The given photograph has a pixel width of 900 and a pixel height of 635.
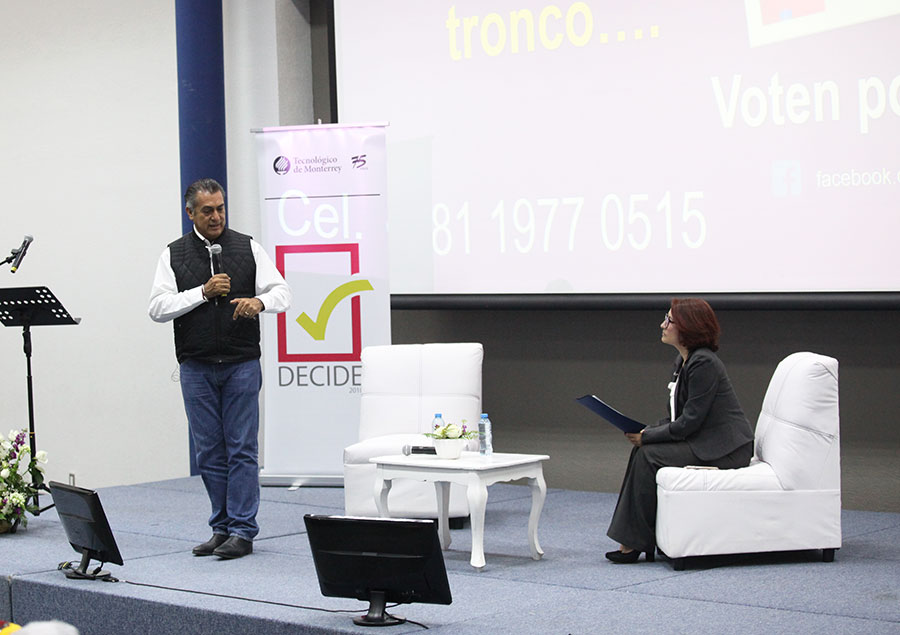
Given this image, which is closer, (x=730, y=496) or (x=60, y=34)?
(x=730, y=496)

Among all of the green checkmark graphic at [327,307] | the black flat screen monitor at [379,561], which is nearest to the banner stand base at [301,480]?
the green checkmark graphic at [327,307]

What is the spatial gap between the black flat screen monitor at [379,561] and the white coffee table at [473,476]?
0.93 metres

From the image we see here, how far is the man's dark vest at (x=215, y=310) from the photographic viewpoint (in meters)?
4.65

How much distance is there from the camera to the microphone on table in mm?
4746

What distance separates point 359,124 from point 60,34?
10.3ft

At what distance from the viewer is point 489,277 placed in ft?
21.2

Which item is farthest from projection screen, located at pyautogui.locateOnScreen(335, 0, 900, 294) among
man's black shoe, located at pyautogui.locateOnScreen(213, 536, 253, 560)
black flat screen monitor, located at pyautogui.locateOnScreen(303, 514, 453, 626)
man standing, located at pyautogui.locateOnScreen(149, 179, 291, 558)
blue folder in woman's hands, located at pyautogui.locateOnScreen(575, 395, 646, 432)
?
black flat screen monitor, located at pyautogui.locateOnScreen(303, 514, 453, 626)

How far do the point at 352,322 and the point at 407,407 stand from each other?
1.12 meters

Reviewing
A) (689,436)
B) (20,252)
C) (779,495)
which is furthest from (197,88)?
(779,495)

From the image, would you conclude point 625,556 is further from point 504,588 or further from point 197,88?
point 197,88

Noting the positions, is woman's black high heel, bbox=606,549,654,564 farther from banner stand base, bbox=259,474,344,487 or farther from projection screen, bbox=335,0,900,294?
banner stand base, bbox=259,474,344,487

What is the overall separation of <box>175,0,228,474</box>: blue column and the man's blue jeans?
9.50ft

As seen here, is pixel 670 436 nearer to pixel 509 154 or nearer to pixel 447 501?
pixel 447 501

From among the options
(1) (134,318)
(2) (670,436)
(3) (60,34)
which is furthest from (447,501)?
(3) (60,34)
